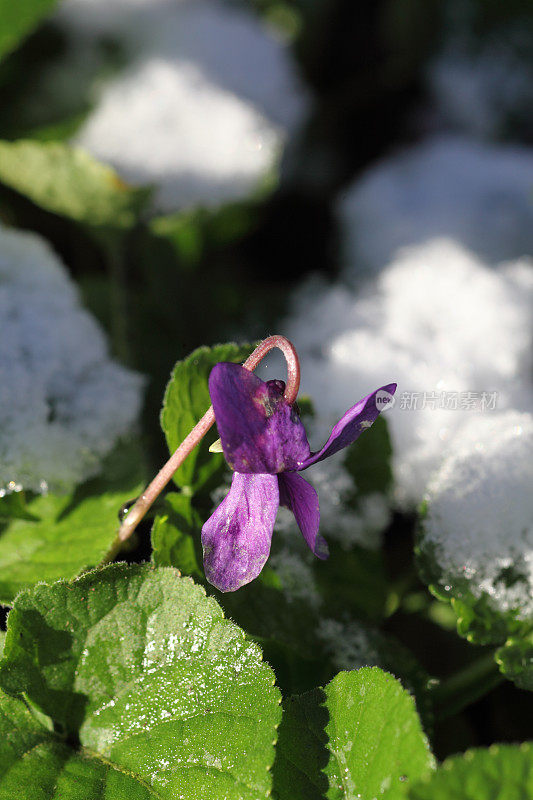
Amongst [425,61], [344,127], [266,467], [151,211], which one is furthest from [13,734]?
[425,61]

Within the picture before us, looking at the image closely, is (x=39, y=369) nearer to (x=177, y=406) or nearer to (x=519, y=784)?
(x=177, y=406)

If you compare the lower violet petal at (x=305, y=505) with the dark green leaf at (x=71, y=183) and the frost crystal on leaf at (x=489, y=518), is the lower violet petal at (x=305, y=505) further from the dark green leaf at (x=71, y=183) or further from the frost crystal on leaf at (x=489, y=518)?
the dark green leaf at (x=71, y=183)

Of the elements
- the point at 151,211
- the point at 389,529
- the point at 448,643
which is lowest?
the point at 448,643

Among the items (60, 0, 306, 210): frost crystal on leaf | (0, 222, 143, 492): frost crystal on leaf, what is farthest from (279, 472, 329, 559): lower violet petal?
(60, 0, 306, 210): frost crystal on leaf

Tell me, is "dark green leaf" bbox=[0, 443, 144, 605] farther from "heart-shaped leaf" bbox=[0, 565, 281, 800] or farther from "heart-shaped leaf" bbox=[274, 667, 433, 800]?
"heart-shaped leaf" bbox=[274, 667, 433, 800]

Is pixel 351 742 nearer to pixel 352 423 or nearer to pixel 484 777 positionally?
pixel 484 777

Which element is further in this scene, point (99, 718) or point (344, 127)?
point (344, 127)

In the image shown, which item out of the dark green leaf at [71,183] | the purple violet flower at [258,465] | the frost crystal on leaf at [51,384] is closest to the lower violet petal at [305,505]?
the purple violet flower at [258,465]
